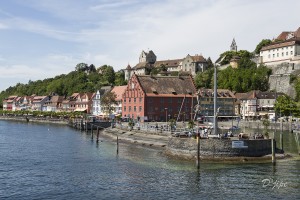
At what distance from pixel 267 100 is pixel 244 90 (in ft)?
53.2

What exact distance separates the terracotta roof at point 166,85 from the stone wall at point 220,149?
64.4 meters

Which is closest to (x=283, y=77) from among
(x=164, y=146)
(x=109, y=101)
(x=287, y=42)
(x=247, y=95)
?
(x=287, y=42)

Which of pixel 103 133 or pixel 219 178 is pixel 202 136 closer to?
pixel 219 178

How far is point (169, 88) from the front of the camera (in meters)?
123

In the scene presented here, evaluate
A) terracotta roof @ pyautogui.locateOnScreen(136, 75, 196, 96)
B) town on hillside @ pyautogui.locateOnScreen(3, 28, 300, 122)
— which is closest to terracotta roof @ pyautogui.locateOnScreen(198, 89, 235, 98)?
town on hillside @ pyautogui.locateOnScreen(3, 28, 300, 122)

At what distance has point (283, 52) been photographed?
151000mm

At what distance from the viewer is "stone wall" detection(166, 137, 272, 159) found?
52.5 m

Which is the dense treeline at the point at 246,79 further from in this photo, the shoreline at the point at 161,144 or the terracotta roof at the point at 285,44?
the shoreline at the point at 161,144

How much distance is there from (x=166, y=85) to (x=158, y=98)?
264 inches

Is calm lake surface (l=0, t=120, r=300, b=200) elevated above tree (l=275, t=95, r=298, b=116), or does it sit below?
below

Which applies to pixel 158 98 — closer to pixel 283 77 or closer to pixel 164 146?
pixel 164 146

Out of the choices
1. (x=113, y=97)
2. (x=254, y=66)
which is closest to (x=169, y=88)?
(x=113, y=97)

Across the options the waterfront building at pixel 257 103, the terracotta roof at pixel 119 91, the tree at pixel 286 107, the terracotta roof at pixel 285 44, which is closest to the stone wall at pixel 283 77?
the waterfront building at pixel 257 103

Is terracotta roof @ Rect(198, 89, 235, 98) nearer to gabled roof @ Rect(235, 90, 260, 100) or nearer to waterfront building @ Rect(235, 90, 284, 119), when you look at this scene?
gabled roof @ Rect(235, 90, 260, 100)
